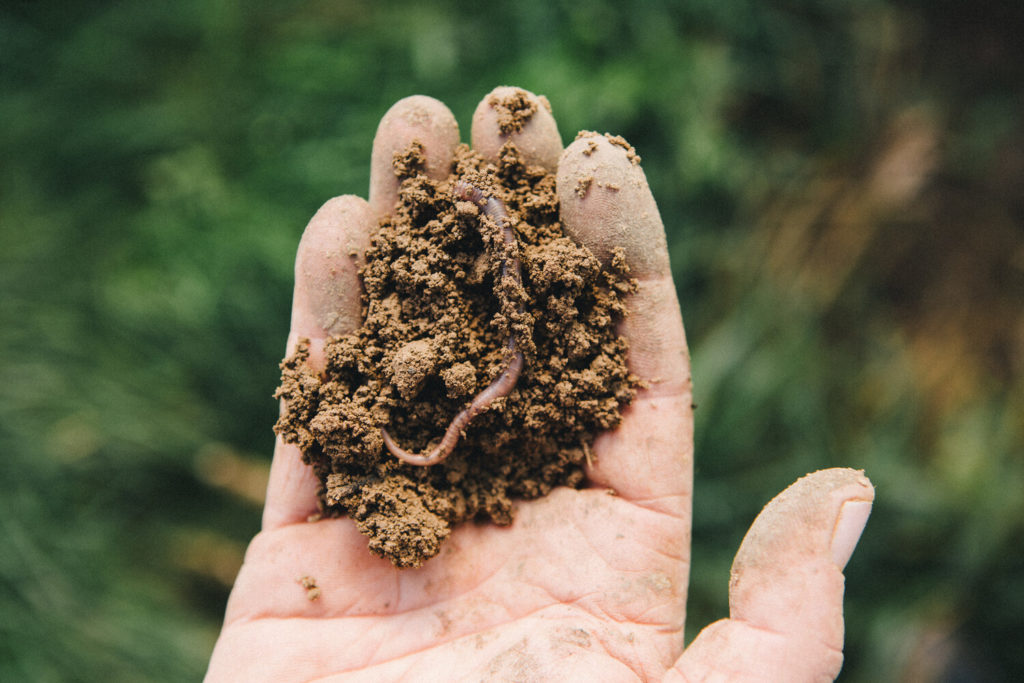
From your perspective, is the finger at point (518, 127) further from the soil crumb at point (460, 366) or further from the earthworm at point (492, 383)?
the earthworm at point (492, 383)

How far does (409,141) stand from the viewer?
8.37 feet

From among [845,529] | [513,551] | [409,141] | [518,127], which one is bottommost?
[513,551]

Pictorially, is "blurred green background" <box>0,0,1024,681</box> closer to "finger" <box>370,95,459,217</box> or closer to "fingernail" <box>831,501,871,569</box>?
"finger" <box>370,95,459,217</box>

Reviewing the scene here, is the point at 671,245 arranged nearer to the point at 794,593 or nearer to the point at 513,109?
the point at 513,109

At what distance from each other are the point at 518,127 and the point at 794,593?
1.92 m

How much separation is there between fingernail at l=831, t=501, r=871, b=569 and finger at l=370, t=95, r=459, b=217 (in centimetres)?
191

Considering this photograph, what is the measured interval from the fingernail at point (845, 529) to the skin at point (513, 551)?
626mm

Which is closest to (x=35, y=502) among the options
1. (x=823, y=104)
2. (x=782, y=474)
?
(x=782, y=474)

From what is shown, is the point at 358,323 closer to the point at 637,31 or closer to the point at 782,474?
the point at 782,474

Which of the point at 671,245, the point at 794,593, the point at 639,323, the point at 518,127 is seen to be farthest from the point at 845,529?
the point at 671,245

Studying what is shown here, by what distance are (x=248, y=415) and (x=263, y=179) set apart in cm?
151

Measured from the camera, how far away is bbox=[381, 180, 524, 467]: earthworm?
2.34 m

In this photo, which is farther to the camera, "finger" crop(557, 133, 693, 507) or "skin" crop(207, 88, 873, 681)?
"finger" crop(557, 133, 693, 507)

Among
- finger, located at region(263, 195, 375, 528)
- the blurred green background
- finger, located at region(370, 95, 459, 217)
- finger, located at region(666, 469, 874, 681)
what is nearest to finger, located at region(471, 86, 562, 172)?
finger, located at region(370, 95, 459, 217)
